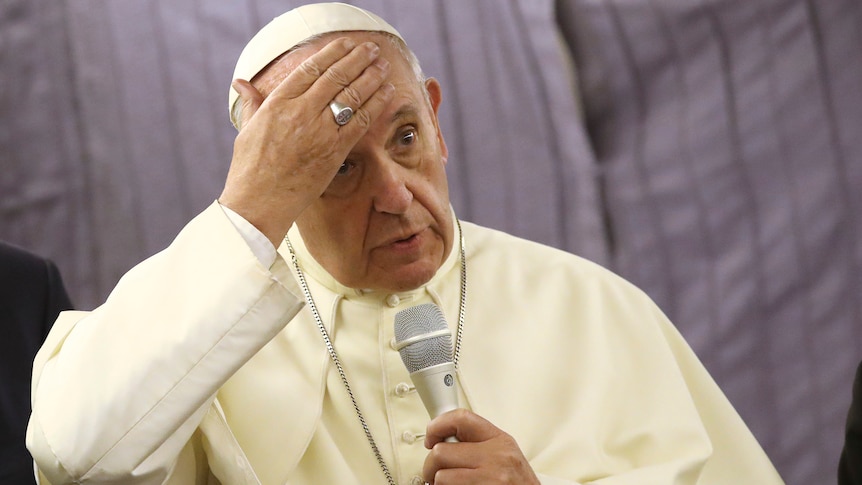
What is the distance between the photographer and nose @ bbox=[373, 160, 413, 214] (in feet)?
7.51

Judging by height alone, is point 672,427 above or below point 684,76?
below

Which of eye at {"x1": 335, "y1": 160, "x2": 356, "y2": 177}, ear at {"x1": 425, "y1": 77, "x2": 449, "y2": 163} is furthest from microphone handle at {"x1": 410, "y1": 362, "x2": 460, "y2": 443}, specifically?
ear at {"x1": 425, "y1": 77, "x2": 449, "y2": 163}

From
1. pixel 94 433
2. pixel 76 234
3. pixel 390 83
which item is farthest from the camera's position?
pixel 76 234

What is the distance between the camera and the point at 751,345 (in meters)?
3.48

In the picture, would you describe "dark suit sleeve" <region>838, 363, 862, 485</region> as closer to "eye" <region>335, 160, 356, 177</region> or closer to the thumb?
"eye" <region>335, 160, 356, 177</region>

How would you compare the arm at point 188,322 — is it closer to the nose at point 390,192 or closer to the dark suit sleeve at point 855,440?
the nose at point 390,192

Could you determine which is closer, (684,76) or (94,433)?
(94,433)

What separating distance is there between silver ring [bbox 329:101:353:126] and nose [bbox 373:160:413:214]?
0.72 feet

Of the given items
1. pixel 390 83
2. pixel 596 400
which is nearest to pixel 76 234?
pixel 390 83

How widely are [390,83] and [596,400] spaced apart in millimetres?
859

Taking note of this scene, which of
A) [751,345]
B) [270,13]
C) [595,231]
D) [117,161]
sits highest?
[270,13]

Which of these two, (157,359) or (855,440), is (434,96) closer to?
(157,359)

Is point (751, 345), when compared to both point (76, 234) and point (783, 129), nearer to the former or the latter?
point (783, 129)

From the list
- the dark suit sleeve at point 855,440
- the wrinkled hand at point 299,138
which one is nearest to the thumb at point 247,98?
the wrinkled hand at point 299,138
